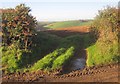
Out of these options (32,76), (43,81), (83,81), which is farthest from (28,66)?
(83,81)

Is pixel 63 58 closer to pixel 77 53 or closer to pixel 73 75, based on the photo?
pixel 77 53

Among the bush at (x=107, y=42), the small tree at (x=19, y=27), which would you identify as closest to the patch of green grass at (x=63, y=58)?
the bush at (x=107, y=42)

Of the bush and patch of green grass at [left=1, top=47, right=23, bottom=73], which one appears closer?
patch of green grass at [left=1, top=47, right=23, bottom=73]

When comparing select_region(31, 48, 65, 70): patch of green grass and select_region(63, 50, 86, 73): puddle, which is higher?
select_region(31, 48, 65, 70): patch of green grass

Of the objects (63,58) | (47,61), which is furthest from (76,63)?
(47,61)

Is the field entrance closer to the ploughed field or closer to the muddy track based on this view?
the ploughed field

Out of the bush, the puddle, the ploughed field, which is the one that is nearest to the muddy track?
the ploughed field

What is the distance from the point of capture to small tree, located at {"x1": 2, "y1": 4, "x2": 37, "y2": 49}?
3053 centimetres

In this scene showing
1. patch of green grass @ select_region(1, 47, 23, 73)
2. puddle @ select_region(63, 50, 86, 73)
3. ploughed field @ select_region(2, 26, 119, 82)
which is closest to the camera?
ploughed field @ select_region(2, 26, 119, 82)

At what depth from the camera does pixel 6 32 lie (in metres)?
31.6

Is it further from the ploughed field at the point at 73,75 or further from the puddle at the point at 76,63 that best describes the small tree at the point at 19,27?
the ploughed field at the point at 73,75

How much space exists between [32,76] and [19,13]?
8.68 metres

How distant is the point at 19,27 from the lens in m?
30.7

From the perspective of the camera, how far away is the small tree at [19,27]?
100 feet
